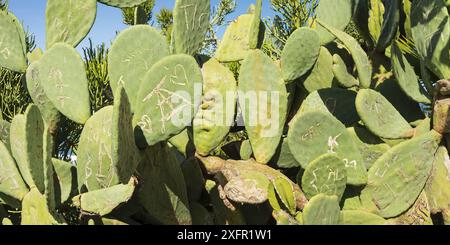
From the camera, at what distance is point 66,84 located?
3.43 ft

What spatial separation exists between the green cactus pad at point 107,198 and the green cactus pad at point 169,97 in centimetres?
9

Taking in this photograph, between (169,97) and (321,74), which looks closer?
(169,97)

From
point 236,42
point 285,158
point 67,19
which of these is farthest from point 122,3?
point 285,158

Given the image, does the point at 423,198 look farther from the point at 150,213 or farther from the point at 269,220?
the point at 150,213

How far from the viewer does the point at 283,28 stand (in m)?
2.29

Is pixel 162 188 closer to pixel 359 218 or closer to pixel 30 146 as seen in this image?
pixel 30 146

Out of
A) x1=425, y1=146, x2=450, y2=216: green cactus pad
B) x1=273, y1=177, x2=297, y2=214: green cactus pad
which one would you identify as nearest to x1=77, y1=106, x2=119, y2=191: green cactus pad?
x1=273, y1=177, x2=297, y2=214: green cactus pad

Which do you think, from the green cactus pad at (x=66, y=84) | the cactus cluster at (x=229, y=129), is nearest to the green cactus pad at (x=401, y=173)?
the cactus cluster at (x=229, y=129)

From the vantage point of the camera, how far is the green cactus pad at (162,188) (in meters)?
0.96

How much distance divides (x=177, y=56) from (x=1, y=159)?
1.48 ft

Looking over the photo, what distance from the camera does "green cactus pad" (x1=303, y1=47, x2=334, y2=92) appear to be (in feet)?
3.96

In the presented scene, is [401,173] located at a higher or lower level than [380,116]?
lower

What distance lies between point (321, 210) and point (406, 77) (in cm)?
36
